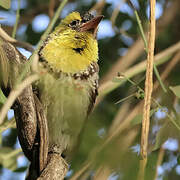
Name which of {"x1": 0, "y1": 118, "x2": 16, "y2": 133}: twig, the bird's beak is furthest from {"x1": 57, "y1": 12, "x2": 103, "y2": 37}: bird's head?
{"x1": 0, "y1": 118, "x2": 16, "y2": 133}: twig

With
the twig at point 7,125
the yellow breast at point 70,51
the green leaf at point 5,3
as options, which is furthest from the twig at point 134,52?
the green leaf at point 5,3

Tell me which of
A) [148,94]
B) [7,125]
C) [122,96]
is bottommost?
[122,96]

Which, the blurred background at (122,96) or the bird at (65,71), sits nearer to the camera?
the blurred background at (122,96)

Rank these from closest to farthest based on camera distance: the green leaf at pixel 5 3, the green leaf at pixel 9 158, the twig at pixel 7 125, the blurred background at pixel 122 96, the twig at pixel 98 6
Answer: the blurred background at pixel 122 96, the green leaf at pixel 5 3, the twig at pixel 7 125, the green leaf at pixel 9 158, the twig at pixel 98 6

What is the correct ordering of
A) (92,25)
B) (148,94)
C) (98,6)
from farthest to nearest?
(98,6) < (92,25) < (148,94)

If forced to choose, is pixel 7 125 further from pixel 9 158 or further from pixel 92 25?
pixel 92 25

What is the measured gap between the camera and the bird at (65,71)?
130 centimetres

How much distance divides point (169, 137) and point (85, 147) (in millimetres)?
182

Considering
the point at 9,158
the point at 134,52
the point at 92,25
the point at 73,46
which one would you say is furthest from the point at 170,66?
the point at 9,158

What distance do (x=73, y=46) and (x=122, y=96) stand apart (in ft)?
3.19

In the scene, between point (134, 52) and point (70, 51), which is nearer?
point (70, 51)

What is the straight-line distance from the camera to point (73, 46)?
1472mm

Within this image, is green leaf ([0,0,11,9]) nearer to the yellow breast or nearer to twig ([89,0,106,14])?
the yellow breast

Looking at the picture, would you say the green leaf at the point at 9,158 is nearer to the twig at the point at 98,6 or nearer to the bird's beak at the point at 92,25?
the bird's beak at the point at 92,25
